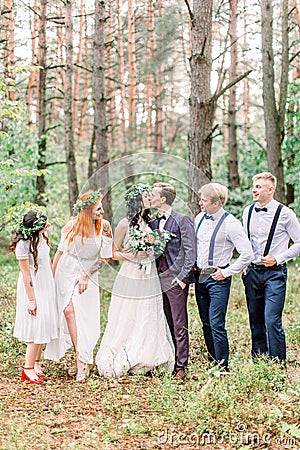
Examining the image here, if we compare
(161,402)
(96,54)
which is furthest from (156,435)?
(96,54)

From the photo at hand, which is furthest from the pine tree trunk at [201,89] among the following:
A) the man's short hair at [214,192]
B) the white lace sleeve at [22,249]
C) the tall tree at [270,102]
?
the tall tree at [270,102]

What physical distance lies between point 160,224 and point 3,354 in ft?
8.52

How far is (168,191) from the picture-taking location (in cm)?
624

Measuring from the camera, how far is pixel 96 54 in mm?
13117

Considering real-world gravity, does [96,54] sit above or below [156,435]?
above

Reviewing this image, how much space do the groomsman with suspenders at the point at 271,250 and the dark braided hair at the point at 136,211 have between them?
1170mm

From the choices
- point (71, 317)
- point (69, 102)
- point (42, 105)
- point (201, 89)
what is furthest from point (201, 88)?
point (42, 105)

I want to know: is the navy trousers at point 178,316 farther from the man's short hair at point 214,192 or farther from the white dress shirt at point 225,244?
the man's short hair at point 214,192

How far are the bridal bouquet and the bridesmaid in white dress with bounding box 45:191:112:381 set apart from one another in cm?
26

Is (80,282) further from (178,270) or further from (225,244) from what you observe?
(225,244)

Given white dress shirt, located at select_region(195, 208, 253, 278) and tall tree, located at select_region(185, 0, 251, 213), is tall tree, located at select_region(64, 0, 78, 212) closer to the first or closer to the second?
tall tree, located at select_region(185, 0, 251, 213)

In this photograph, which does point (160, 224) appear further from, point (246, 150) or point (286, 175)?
point (246, 150)

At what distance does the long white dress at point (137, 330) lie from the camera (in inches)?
259

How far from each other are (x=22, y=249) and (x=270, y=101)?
8.64 meters
